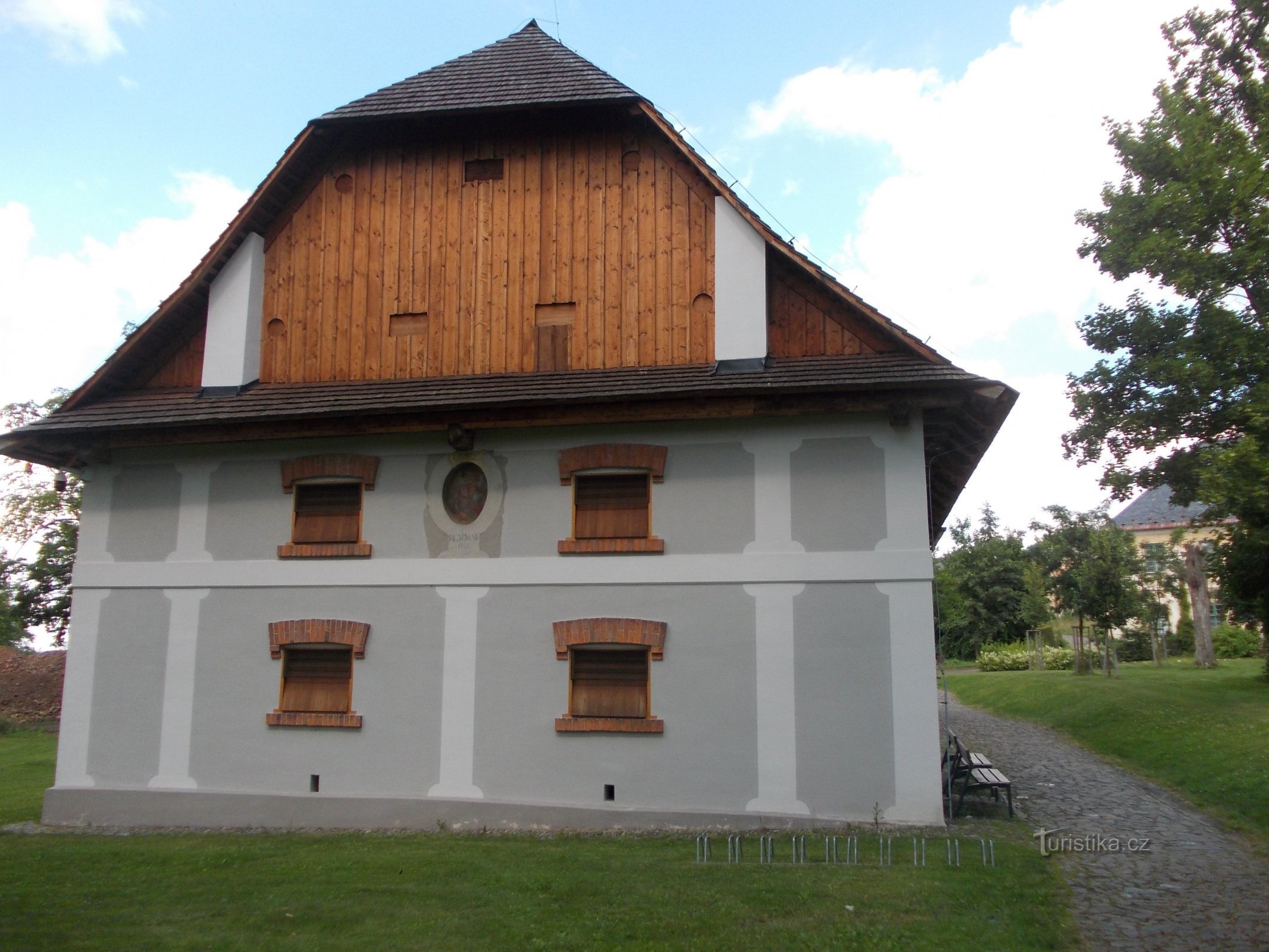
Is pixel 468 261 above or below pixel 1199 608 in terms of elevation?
above

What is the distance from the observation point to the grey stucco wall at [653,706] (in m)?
11.9

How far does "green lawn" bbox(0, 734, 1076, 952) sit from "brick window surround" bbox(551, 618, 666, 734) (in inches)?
52.1

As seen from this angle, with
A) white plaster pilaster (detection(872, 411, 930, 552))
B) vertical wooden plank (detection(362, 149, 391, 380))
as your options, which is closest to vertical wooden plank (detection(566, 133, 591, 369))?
vertical wooden plank (detection(362, 149, 391, 380))

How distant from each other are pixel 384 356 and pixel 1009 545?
46.0 m

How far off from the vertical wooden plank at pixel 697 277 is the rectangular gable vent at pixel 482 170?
2741 mm

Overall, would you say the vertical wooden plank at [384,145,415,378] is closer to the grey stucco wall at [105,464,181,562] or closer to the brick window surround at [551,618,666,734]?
the grey stucco wall at [105,464,181,562]

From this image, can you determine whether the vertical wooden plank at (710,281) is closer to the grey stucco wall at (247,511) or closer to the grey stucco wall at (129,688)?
the grey stucco wall at (247,511)

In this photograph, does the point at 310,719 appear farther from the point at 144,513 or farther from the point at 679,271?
the point at 679,271

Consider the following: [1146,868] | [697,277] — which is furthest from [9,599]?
[1146,868]

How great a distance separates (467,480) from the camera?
13.2 meters

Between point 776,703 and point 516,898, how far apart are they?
4404 mm

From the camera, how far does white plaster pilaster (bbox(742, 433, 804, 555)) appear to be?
481 inches

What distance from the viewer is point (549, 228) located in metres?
13.7

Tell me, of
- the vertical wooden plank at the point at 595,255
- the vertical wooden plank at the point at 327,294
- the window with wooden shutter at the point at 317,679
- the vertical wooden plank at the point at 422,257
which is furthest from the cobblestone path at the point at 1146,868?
the vertical wooden plank at the point at 327,294
